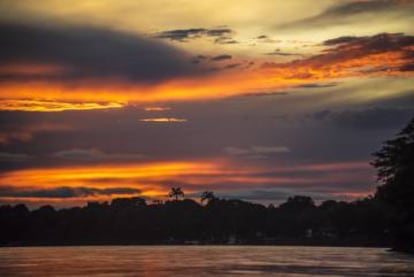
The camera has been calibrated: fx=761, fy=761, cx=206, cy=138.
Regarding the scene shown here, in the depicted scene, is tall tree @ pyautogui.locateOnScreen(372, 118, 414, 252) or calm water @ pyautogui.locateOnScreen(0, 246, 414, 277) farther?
tall tree @ pyautogui.locateOnScreen(372, 118, 414, 252)

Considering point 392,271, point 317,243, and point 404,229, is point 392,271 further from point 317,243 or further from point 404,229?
point 317,243

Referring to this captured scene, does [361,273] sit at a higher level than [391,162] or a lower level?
lower

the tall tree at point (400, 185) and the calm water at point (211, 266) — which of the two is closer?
the calm water at point (211, 266)

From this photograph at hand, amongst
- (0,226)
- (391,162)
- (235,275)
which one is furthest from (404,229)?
(0,226)

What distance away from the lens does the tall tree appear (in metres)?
97.1

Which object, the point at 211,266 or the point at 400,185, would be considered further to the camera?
the point at 400,185

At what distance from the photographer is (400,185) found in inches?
3866

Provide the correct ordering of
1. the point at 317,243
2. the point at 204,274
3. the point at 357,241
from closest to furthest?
the point at 204,274 < the point at 357,241 < the point at 317,243

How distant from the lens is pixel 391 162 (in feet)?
358

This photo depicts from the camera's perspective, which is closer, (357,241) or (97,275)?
(97,275)

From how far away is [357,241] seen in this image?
568 feet

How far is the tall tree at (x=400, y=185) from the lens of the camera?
97.1m

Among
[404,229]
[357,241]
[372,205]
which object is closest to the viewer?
[404,229]

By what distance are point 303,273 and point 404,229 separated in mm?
46894
